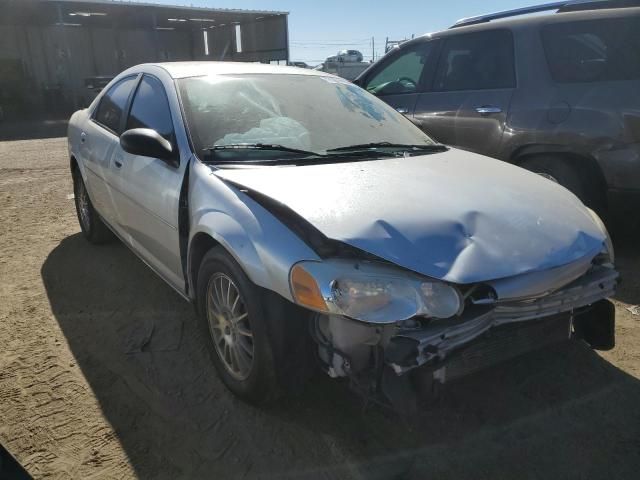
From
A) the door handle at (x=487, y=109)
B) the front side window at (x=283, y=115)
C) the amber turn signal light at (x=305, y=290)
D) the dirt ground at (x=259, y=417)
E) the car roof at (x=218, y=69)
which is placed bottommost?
the dirt ground at (x=259, y=417)

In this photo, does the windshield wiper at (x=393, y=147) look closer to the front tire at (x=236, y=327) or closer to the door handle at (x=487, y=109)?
the front tire at (x=236, y=327)

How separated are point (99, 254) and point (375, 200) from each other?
320 centimetres

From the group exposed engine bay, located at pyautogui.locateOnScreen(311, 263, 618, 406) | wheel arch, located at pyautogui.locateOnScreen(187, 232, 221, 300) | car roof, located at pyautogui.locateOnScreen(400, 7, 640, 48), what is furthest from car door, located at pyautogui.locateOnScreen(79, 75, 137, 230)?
car roof, located at pyautogui.locateOnScreen(400, 7, 640, 48)

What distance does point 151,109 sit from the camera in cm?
335

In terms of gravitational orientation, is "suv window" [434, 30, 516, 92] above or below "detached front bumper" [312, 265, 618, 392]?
above

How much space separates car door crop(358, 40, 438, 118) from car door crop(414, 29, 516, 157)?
→ 0.39ft

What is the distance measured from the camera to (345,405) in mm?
2512

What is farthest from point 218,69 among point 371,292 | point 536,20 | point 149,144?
point 536,20

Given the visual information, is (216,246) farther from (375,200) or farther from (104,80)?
(104,80)

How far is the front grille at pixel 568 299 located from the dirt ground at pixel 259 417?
334mm

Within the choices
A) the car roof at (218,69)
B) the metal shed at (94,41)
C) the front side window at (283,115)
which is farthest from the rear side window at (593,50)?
the metal shed at (94,41)

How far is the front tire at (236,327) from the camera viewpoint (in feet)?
7.31

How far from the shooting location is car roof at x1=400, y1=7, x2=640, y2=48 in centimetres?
399

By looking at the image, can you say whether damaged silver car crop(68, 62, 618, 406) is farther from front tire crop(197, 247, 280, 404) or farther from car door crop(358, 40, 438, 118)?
car door crop(358, 40, 438, 118)
